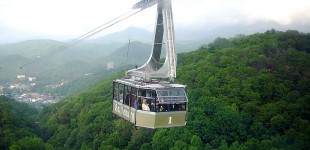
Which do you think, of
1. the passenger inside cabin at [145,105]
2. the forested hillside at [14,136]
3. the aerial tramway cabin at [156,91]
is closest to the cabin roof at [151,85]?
the aerial tramway cabin at [156,91]

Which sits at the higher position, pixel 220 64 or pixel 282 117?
pixel 220 64

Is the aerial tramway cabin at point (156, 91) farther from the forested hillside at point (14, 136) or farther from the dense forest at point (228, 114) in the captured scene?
the forested hillside at point (14, 136)

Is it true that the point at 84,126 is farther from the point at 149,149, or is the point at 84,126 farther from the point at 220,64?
the point at 220,64

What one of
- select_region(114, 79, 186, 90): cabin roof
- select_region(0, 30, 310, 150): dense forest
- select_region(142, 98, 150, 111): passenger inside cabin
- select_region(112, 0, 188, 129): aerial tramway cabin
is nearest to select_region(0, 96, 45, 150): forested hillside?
select_region(0, 30, 310, 150): dense forest

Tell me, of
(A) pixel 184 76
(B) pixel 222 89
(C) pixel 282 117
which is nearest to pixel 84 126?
(A) pixel 184 76

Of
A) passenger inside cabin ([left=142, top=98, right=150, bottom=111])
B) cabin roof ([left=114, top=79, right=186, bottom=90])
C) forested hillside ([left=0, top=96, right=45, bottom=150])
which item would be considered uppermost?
cabin roof ([left=114, top=79, right=186, bottom=90])

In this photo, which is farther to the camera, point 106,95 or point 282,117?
point 106,95

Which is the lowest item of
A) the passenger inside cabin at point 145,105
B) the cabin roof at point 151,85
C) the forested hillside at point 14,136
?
the forested hillside at point 14,136

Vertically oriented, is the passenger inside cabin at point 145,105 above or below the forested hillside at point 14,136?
above

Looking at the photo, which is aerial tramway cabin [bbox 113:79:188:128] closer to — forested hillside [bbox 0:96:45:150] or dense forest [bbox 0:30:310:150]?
dense forest [bbox 0:30:310:150]
